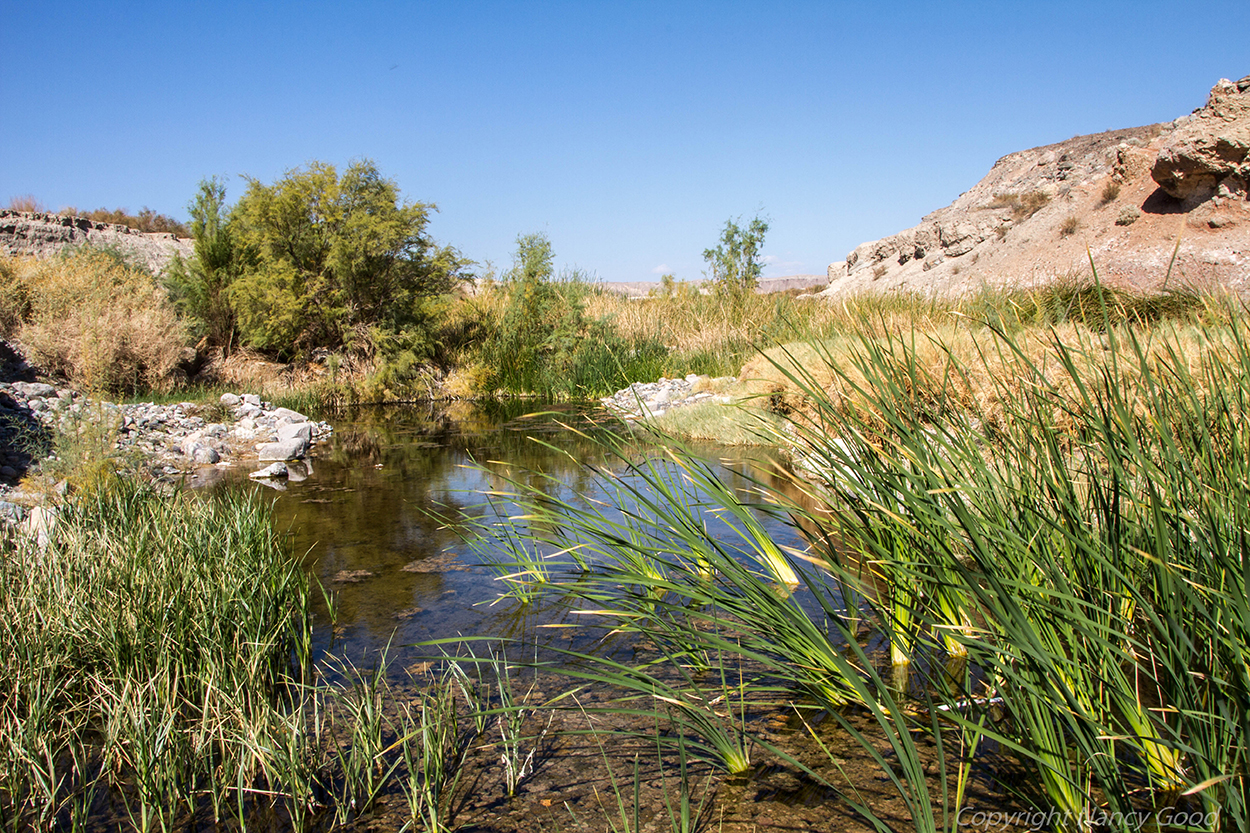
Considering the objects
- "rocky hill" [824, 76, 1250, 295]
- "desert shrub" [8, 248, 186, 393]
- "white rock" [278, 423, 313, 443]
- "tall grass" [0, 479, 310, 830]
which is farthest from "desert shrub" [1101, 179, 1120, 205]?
"desert shrub" [8, 248, 186, 393]

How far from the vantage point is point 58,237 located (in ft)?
79.3

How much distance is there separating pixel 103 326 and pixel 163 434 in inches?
138

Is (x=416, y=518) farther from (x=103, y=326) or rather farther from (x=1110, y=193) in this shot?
(x=1110, y=193)

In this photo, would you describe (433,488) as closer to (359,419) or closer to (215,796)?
(215,796)

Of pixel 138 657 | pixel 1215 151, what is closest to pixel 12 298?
pixel 138 657

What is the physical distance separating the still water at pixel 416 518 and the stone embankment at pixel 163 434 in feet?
1.33

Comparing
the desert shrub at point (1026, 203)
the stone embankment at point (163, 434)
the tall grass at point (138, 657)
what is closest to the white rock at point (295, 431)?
the stone embankment at point (163, 434)

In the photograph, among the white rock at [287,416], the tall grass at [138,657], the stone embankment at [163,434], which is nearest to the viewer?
the tall grass at [138,657]

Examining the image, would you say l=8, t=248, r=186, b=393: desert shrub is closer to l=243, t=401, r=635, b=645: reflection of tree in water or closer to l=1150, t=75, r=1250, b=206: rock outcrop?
l=243, t=401, r=635, b=645: reflection of tree in water

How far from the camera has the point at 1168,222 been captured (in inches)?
447

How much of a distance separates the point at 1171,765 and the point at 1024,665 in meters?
0.52

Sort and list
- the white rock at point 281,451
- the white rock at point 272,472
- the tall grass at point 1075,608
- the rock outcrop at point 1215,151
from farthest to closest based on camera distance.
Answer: the rock outcrop at point 1215,151
the white rock at point 281,451
the white rock at point 272,472
the tall grass at point 1075,608

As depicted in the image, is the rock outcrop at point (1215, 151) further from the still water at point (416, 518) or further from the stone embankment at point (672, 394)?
the still water at point (416, 518)

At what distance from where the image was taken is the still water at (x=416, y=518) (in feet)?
9.73
